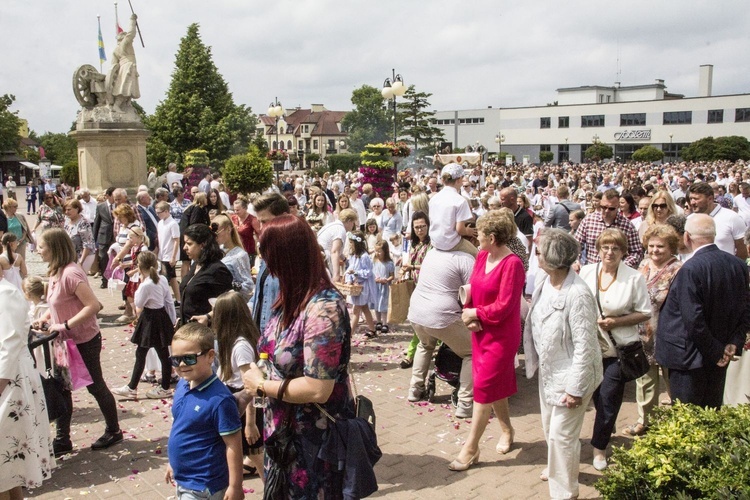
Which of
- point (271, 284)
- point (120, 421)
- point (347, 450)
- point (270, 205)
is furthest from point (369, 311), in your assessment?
point (347, 450)

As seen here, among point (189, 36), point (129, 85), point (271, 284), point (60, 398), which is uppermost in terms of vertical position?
point (189, 36)

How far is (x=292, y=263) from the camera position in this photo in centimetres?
284

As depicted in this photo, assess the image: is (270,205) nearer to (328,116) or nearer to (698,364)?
(698,364)

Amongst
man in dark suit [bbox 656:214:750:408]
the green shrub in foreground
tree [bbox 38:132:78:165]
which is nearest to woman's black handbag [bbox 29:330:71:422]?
the green shrub in foreground

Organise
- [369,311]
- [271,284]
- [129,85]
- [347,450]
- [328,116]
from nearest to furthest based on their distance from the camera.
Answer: [347,450], [271,284], [369,311], [129,85], [328,116]

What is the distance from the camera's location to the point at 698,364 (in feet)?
15.5

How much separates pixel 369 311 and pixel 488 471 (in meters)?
4.22

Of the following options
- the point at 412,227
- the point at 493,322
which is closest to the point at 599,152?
the point at 412,227

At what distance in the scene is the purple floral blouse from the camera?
2713 mm

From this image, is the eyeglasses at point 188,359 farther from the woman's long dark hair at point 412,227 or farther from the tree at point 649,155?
the tree at point 649,155

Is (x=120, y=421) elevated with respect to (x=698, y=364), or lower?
lower

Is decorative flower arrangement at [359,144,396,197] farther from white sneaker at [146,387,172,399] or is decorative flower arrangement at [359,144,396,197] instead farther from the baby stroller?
the baby stroller

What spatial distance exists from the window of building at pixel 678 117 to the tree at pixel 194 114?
55.5 meters

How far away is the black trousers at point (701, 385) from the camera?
478 cm
